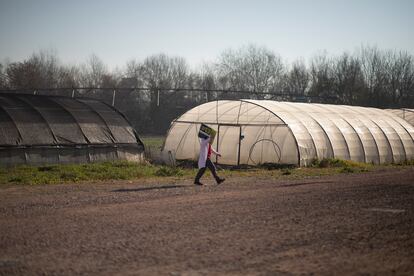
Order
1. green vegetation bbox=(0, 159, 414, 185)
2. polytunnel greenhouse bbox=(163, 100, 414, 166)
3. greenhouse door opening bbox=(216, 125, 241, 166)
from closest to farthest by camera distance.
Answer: green vegetation bbox=(0, 159, 414, 185) < polytunnel greenhouse bbox=(163, 100, 414, 166) < greenhouse door opening bbox=(216, 125, 241, 166)

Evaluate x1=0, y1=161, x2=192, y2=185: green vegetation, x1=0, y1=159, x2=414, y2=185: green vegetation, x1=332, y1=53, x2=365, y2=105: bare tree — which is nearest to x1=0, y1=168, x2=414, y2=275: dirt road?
x1=0, y1=161, x2=192, y2=185: green vegetation

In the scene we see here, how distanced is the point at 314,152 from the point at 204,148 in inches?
430

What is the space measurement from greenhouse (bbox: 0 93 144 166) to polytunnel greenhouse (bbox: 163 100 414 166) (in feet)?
10.00

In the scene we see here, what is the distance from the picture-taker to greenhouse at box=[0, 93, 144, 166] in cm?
2189

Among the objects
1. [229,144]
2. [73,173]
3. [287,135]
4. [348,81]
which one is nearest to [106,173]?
[73,173]

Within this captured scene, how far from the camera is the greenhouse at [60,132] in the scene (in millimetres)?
21891

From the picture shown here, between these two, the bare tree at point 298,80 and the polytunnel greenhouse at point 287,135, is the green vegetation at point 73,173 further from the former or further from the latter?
the bare tree at point 298,80

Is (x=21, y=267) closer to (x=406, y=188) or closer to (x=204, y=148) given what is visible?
(x=204, y=148)

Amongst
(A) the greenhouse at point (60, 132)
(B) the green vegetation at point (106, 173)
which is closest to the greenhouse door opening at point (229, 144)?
(B) the green vegetation at point (106, 173)

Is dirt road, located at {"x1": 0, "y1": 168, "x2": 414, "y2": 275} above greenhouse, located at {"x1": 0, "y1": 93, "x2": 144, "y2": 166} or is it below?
below

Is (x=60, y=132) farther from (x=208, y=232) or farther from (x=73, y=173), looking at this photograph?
(x=208, y=232)

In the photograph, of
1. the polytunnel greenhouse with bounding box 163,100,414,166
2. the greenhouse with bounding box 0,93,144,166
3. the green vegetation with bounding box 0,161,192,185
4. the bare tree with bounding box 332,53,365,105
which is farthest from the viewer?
the bare tree with bounding box 332,53,365,105

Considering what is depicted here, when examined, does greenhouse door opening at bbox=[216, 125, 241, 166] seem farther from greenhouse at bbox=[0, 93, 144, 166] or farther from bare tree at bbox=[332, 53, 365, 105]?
bare tree at bbox=[332, 53, 365, 105]

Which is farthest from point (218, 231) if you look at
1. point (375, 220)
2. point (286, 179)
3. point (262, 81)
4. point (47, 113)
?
point (262, 81)
